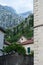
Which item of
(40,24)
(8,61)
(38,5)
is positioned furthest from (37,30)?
(8,61)

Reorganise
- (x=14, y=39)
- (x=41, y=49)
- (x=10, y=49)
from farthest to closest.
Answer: (x=14, y=39) < (x=10, y=49) < (x=41, y=49)

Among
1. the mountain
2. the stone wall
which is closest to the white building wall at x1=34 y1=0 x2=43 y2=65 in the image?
the stone wall

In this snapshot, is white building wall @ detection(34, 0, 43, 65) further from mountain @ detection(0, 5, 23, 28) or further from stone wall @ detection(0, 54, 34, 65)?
mountain @ detection(0, 5, 23, 28)

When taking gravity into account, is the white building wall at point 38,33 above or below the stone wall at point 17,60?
above

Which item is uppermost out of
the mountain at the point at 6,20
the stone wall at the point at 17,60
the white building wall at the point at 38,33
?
the mountain at the point at 6,20

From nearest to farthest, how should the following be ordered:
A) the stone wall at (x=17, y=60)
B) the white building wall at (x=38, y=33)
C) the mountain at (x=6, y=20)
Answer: the white building wall at (x=38, y=33)
the stone wall at (x=17, y=60)
the mountain at (x=6, y=20)

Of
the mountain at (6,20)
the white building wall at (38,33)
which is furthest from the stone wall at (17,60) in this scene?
the mountain at (6,20)

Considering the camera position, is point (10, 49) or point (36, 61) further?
point (10, 49)

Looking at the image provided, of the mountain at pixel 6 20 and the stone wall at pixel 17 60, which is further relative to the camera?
the mountain at pixel 6 20

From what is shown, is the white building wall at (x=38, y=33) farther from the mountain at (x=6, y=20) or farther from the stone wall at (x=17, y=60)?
the mountain at (x=6, y=20)

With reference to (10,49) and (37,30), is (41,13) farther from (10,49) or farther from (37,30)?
(10,49)

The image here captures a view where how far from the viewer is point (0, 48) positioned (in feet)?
105

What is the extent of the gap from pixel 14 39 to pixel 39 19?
5249 centimetres

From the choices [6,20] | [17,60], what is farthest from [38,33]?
[6,20]
